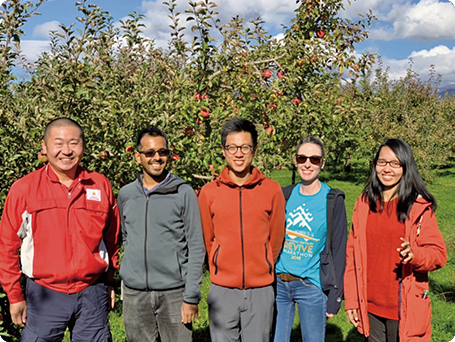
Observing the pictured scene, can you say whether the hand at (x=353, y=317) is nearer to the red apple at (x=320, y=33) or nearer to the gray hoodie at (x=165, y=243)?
the gray hoodie at (x=165, y=243)

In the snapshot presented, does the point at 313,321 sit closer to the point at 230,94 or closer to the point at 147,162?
the point at 147,162

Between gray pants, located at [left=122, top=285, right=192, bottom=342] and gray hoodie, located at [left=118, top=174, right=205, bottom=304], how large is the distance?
7cm

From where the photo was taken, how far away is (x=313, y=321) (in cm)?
264

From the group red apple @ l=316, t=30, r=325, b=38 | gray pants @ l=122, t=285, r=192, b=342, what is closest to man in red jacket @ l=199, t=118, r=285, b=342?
gray pants @ l=122, t=285, r=192, b=342

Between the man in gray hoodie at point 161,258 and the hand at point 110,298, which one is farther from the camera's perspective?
the hand at point 110,298

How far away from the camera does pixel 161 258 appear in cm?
255

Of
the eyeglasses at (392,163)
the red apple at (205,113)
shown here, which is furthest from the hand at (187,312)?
the red apple at (205,113)

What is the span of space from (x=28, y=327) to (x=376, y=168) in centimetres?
259

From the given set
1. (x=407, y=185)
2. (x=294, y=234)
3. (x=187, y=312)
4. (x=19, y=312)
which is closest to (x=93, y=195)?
(x=19, y=312)

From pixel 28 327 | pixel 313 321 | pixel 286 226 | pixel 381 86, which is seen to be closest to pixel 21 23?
pixel 28 327

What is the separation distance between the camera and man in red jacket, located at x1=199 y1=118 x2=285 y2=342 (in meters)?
2.49

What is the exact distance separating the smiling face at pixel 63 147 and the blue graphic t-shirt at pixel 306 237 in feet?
5.12

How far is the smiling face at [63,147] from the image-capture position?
8.06ft

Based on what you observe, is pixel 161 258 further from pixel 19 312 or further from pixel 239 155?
pixel 19 312
